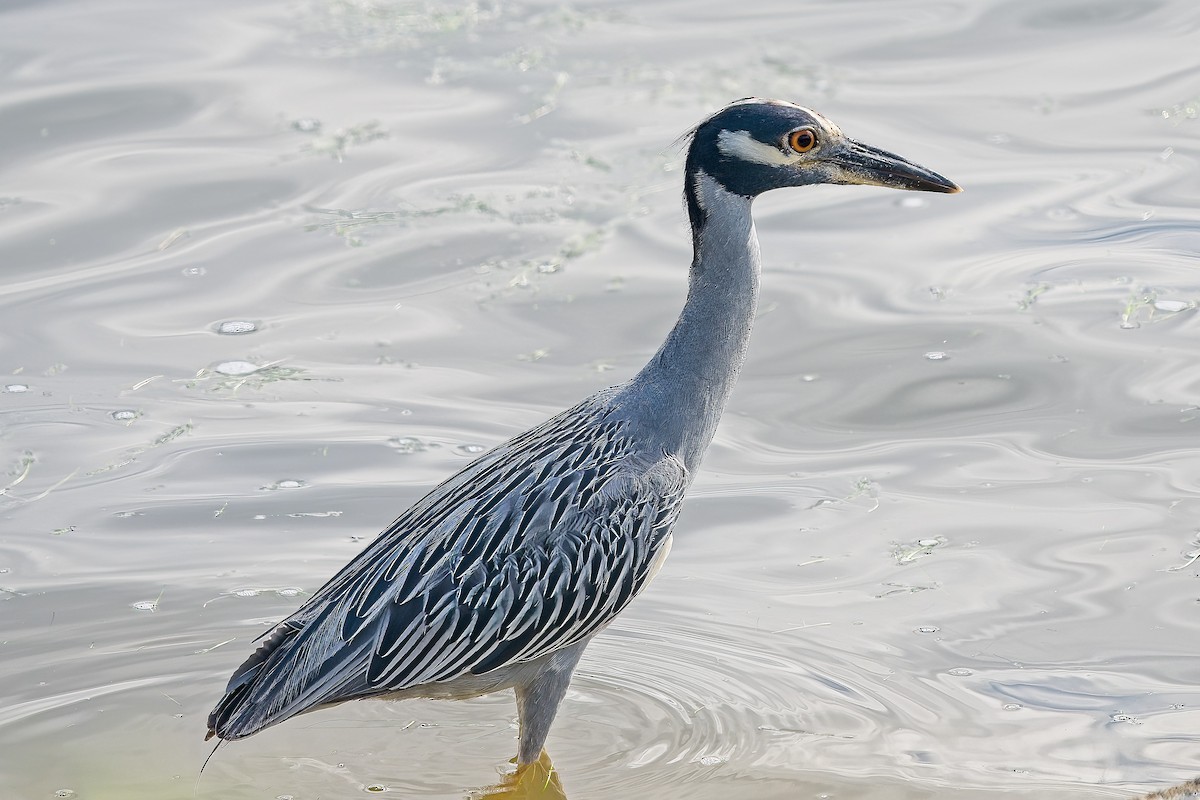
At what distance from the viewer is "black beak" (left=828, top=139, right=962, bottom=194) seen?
19.7ft

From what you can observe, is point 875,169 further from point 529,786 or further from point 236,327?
point 236,327

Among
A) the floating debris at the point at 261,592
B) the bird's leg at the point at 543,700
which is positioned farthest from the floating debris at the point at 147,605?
the bird's leg at the point at 543,700

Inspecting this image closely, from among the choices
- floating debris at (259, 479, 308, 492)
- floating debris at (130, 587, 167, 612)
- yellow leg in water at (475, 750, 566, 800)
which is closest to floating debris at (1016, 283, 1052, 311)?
floating debris at (259, 479, 308, 492)

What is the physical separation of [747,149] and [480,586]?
1893 mm

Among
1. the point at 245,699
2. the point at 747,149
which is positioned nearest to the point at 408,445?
the point at 245,699

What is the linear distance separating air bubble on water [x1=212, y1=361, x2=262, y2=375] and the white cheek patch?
384 centimetres

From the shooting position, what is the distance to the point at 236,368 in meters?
8.84

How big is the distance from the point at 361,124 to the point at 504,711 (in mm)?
6134

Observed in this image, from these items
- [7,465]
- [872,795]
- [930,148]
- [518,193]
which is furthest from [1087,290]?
[7,465]

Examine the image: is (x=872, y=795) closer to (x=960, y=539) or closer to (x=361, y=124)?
(x=960, y=539)

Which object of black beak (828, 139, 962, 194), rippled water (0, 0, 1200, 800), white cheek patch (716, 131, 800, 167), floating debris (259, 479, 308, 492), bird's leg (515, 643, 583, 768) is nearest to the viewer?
bird's leg (515, 643, 583, 768)

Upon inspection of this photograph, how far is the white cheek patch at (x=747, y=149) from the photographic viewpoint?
588 cm

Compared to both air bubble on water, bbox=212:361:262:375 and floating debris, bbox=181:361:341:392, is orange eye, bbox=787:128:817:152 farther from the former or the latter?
air bubble on water, bbox=212:361:262:375

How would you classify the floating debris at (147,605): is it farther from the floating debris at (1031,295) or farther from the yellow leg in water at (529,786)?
the floating debris at (1031,295)
